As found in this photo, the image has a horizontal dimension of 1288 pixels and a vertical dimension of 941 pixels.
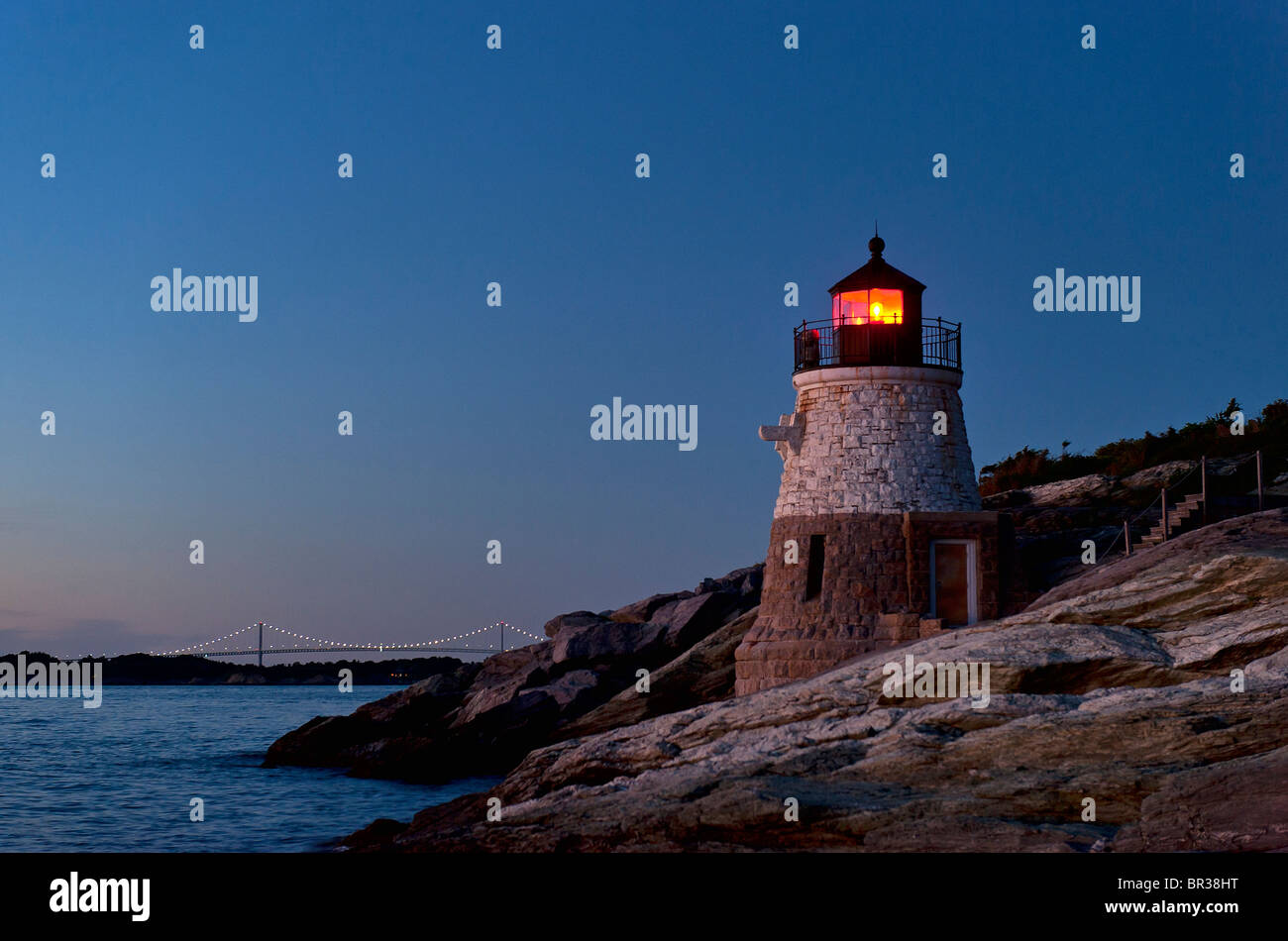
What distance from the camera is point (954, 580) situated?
1095 inches

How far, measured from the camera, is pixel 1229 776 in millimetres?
15133

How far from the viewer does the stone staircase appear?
28344mm

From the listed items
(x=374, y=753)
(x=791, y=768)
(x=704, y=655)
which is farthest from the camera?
(x=374, y=753)

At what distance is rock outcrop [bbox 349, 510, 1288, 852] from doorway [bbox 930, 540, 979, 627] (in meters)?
3.09

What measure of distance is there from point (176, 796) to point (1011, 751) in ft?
95.4

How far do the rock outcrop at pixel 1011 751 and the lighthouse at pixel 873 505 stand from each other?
282 cm

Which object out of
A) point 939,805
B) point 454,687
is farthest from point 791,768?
point 454,687

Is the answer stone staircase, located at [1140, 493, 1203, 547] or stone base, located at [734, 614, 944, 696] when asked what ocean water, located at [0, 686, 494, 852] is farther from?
stone staircase, located at [1140, 493, 1203, 547]
